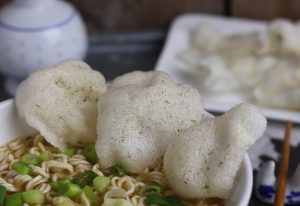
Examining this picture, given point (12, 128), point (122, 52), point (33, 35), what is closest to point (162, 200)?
point (12, 128)

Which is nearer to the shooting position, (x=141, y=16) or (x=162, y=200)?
(x=162, y=200)

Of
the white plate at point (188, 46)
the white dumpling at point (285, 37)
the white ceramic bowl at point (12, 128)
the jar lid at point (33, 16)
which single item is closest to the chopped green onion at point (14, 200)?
the white ceramic bowl at point (12, 128)

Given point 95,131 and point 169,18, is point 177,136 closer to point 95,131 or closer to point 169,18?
point 95,131

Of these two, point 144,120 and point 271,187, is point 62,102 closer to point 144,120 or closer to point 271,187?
point 144,120

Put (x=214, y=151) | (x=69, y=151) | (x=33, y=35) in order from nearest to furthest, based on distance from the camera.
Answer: (x=214, y=151) → (x=69, y=151) → (x=33, y=35)

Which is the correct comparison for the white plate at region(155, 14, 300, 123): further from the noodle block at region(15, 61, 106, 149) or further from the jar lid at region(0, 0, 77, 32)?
the noodle block at region(15, 61, 106, 149)

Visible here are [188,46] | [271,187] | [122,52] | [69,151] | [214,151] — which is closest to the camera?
[214,151]

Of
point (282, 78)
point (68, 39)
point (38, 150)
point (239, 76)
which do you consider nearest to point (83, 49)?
point (68, 39)
